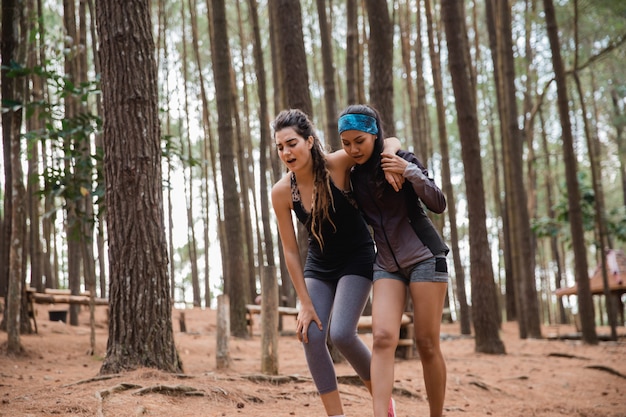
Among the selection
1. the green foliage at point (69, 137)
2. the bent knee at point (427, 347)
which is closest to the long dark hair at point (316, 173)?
the bent knee at point (427, 347)

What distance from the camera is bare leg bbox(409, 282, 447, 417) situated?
11.4ft

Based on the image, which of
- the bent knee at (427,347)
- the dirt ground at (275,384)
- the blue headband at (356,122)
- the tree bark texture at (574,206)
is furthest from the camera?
the tree bark texture at (574,206)

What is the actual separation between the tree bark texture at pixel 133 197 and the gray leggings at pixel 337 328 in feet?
7.65

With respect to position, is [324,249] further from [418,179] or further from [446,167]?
[446,167]

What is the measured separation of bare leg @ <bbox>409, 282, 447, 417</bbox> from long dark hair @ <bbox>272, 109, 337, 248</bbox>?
0.58 meters

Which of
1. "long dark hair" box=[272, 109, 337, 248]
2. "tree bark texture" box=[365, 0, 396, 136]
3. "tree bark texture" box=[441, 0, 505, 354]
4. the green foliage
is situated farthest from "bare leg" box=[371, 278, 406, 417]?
"tree bark texture" box=[441, 0, 505, 354]

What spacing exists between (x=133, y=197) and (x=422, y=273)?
295 centimetres

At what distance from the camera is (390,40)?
843 cm

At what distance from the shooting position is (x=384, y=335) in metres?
3.36

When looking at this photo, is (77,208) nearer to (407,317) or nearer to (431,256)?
(407,317)

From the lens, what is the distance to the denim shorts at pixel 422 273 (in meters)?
3.47

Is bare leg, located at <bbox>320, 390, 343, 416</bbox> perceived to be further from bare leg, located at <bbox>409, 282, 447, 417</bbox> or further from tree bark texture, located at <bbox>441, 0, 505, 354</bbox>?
tree bark texture, located at <bbox>441, 0, 505, 354</bbox>

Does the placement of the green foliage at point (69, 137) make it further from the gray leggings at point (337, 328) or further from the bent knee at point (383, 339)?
the bent knee at point (383, 339)

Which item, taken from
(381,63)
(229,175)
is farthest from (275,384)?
(229,175)
